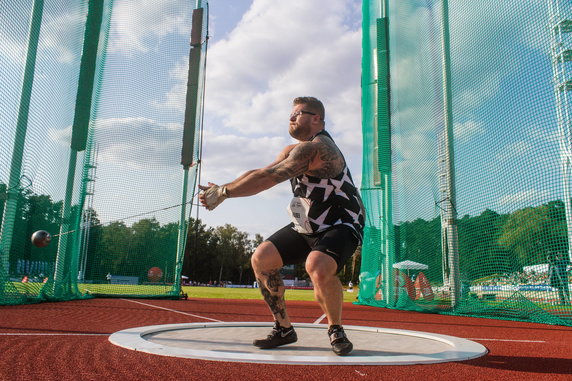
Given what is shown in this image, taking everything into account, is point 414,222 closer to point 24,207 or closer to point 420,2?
point 420,2

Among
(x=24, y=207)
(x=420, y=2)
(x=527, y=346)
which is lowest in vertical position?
(x=527, y=346)

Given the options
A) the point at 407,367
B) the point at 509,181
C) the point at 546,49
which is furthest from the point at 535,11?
the point at 407,367

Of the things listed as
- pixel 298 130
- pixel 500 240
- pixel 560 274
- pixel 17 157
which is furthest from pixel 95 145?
pixel 560 274

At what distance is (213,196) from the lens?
2.98m

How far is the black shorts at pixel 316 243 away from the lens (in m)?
2.93

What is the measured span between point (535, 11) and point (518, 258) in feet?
11.3

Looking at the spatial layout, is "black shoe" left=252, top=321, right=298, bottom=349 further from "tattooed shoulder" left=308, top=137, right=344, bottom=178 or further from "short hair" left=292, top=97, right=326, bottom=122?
"short hair" left=292, top=97, right=326, bottom=122

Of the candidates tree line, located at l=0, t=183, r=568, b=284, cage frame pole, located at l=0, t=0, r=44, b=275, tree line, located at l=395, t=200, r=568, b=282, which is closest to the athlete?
tree line, located at l=0, t=183, r=568, b=284

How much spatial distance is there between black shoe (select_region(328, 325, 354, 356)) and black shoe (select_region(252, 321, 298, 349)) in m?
0.43

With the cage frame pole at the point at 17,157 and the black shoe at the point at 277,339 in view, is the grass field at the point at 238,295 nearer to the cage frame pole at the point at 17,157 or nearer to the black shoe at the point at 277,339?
the cage frame pole at the point at 17,157

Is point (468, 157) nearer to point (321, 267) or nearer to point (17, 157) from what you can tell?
point (321, 267)

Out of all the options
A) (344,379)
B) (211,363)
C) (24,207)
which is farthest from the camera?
(24,207)

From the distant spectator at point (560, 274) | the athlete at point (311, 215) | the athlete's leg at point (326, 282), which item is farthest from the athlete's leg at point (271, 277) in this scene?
the distant spectator at point (560, 274)

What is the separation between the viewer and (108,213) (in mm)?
9258
